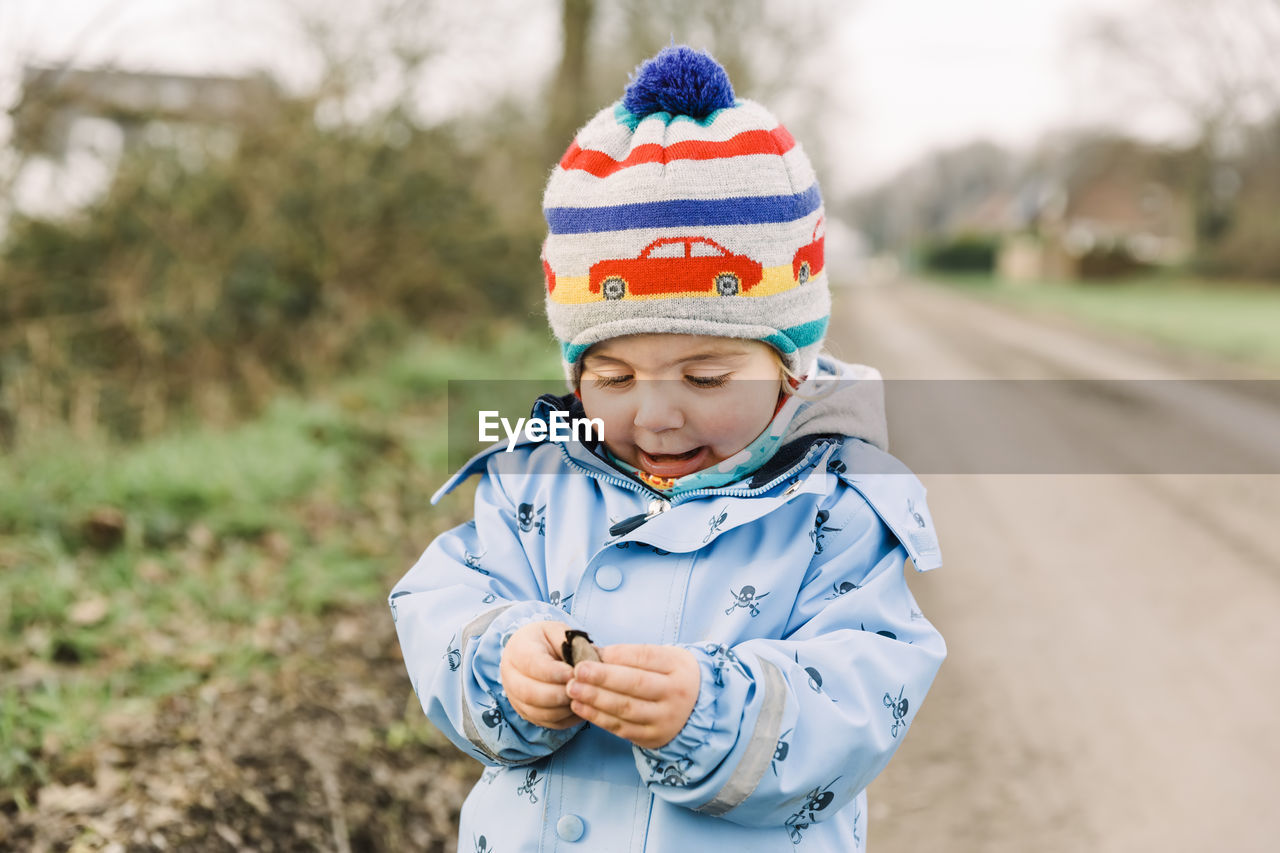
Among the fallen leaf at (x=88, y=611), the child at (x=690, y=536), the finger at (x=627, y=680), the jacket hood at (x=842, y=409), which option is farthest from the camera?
the fallen leaf at (x=88, y=611)

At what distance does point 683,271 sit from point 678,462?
12.1 inches

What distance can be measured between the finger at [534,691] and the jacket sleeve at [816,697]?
0.44 feet

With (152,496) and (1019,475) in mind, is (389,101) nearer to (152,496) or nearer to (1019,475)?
(152,496)

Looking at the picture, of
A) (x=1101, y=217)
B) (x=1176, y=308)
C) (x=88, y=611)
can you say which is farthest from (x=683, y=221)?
(x=1101, y=217)

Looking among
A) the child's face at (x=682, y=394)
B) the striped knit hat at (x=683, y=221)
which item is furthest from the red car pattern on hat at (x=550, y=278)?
the child's face at (x=682, y=394)

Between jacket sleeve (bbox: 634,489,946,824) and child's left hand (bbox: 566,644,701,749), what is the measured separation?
3 cm

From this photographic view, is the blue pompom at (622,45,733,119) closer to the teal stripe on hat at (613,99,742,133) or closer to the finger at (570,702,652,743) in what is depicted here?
the teal stripe on hat at (613,99,742,133)

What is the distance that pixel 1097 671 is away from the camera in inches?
147

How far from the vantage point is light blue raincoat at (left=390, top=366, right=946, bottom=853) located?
133cm

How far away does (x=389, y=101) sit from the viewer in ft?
26.5

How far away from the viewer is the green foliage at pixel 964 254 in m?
44.9

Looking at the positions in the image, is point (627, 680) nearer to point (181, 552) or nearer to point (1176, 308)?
point (181, 552)

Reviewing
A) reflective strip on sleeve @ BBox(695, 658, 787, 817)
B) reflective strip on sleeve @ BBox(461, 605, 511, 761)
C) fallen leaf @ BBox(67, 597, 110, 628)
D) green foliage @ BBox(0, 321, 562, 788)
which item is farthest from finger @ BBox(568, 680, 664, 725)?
fallen leaf @ BBox(67, 597, 110, 628)

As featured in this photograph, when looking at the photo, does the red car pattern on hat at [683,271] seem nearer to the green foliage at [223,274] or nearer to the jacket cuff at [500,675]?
the jacket cuff at [500,675]
